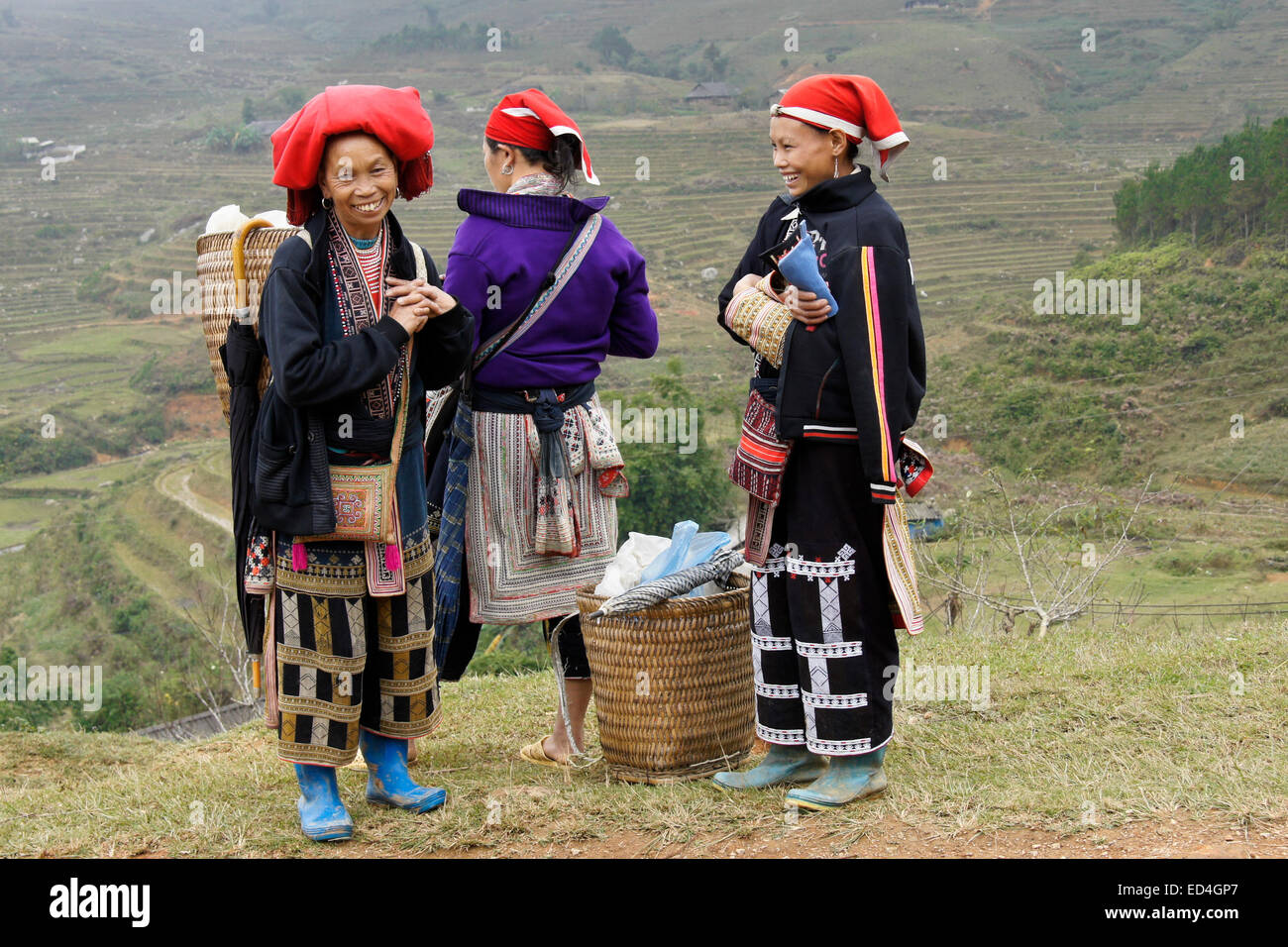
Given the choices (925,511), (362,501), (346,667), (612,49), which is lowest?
(925,511)

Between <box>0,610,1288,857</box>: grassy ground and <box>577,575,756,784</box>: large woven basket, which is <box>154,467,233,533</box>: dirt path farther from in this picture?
<box>577,575,756,784</box>: large woven basket

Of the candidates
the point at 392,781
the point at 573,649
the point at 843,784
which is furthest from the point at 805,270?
the point at 392,781

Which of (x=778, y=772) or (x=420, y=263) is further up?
(x=420, y=263)

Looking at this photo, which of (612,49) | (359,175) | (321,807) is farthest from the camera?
(612,49)

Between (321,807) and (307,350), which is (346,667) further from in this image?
(307,350)

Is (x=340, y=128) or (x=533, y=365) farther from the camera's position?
(x=533, y=365)

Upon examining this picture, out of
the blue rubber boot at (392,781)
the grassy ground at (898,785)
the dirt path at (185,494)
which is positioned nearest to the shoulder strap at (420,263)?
the blue rubber boot at (392,781)

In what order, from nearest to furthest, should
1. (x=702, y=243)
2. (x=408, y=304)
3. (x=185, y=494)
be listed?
1. (x=408, y=304)
2. (x=185, y=494)
3. (x=702, y=243)

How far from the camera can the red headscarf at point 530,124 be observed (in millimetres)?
3562

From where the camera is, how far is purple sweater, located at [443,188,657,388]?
356 centimetres

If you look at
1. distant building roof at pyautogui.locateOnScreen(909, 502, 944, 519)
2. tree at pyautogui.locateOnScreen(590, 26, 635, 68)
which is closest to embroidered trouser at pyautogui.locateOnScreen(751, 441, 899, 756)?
distant building roof at pyautogui.locateOnScreen(909, 502, 944, 519)

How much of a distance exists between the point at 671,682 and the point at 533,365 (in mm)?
977

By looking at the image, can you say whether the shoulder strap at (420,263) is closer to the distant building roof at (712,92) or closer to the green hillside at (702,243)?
the green hillside at (702,243)

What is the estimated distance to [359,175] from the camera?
297 cm
